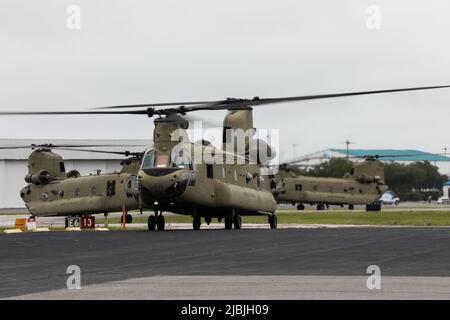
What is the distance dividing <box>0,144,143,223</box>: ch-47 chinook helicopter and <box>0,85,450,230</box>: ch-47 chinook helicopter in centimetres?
963

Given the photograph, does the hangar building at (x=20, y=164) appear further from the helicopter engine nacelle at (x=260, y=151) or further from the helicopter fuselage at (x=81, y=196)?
the helicopter engine nacelle at (x=260, y=151)

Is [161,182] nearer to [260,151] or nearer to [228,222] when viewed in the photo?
[228,222]

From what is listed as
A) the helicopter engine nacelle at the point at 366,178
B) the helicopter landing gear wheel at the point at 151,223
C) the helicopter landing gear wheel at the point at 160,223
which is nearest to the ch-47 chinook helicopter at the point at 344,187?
the helicopter engine nacelle at the point at 366,178

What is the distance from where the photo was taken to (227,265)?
2220 centimetres

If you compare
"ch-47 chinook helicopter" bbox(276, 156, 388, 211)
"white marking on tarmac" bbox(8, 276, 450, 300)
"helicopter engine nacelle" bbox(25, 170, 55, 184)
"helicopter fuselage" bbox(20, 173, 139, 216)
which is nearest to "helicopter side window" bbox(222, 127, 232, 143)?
"helicopter fuselage" bbox(20, 173, 139, 216)

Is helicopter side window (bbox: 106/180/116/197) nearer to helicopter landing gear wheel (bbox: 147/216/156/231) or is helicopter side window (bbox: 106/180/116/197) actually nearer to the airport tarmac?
helicopter landing gear wheel (bbox: 147/216/156/231)

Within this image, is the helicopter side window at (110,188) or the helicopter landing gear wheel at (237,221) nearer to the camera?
the helicopter landing gear wheel at (237,221)

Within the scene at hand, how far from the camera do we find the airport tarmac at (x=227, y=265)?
1609 cm

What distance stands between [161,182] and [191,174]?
1.79 m

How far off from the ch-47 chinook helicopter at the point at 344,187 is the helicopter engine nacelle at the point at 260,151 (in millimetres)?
42939

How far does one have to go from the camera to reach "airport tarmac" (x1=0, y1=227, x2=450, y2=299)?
16.1 meters

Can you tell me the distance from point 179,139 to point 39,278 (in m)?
23.2
